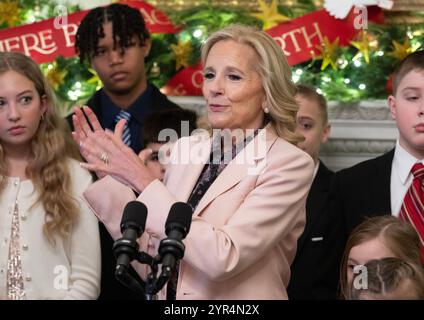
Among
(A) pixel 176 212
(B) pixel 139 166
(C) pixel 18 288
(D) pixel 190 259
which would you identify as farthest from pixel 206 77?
(C) pixel 18 288

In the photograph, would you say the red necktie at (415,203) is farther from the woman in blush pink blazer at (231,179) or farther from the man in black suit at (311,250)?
the woman in blush pink blazer at (231,179)

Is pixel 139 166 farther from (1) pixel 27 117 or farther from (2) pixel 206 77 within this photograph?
(1) pixel 27 117

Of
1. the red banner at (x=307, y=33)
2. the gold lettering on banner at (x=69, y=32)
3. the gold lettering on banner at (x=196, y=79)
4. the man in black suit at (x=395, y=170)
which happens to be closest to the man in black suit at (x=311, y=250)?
the man in black suit at (x=395, y=170)

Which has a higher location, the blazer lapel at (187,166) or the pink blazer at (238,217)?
the blazer lapel at (187,166)

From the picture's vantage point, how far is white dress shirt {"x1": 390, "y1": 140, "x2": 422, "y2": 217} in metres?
3.75

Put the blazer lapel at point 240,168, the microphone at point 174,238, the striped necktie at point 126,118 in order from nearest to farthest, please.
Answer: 1. the microphone at point 174,238
2. the blazer lapel at point 240,168
3. the striped necktie at point 126,118

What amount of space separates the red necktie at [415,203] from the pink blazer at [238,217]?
67cm

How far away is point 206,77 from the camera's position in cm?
320

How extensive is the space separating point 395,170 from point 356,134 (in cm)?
153

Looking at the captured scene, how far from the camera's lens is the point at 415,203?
365 centimetres

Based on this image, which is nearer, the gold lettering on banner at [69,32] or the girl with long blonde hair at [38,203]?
the girl with long blonde hair at [38,203]

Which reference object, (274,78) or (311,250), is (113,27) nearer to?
(311,250)

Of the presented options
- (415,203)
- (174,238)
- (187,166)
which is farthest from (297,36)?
(174,238)

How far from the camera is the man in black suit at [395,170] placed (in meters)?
3.71
